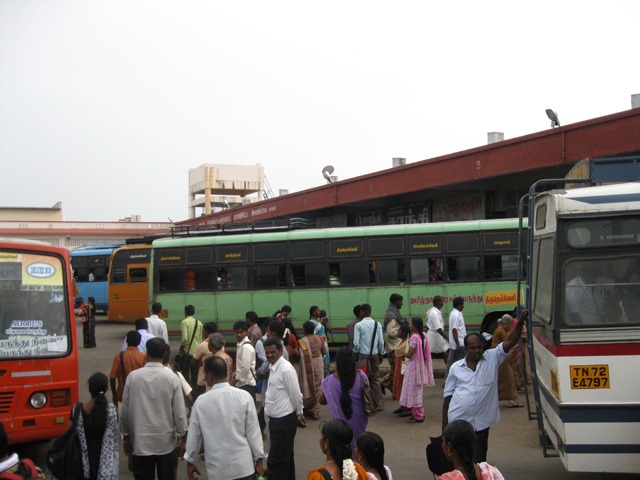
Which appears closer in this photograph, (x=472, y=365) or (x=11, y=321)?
(x=472, y=365)

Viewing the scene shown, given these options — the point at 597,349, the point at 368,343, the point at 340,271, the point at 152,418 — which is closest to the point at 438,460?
the point at 597,349

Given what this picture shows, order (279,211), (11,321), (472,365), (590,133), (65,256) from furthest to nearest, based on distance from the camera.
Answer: (279,211) < (590,133) < (65,256) < (11,321) < (472,365)

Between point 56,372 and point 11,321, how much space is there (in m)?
0.73

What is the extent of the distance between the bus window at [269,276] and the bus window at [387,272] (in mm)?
2275

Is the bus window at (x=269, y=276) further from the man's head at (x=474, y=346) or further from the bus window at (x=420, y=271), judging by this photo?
the man's head at (x=474, y=346)

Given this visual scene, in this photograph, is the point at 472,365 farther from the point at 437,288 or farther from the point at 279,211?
the point at 279,211

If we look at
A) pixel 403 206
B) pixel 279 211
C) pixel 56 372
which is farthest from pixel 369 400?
pixel 279 211

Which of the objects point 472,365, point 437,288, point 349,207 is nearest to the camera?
point 472,365

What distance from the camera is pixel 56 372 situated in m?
7.97

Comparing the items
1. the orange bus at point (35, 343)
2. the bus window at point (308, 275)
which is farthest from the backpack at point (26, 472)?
the bus window at point (308, 275)

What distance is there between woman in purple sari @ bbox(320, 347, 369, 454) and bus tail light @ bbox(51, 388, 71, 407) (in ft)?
10.7

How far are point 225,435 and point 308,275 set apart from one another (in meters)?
13.0

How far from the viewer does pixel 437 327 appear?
1266 cm

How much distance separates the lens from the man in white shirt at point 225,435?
17.4 ft
